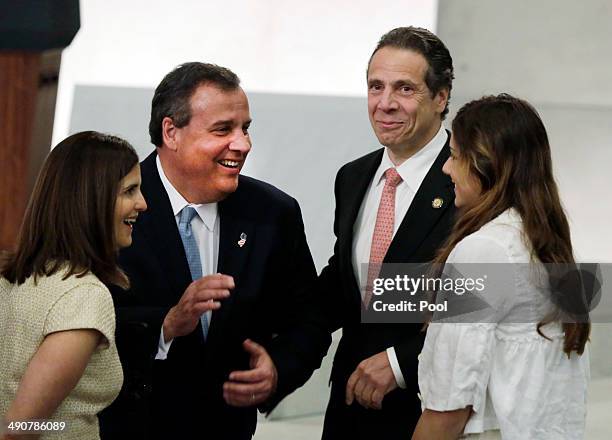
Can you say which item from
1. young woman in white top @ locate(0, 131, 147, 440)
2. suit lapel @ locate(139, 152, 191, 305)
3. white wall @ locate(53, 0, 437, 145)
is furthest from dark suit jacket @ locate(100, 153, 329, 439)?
white wall @ locate(53, 0, 437, 145)

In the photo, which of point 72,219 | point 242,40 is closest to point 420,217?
point 72,219

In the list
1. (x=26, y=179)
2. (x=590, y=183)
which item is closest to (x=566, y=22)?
(x=590, y=183)

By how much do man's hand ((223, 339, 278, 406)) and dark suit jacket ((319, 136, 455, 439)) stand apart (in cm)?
23

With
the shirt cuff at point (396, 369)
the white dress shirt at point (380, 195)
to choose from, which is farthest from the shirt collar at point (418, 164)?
the shirt cuff at point (396, 369)

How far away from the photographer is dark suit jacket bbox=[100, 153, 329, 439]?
2512 millimetres

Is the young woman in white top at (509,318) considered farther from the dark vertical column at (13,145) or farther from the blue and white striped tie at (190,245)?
the dark vertical column at (13,145)

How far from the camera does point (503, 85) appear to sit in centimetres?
399

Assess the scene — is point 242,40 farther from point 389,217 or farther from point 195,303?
point 195,303

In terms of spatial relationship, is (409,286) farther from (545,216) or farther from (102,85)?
(102,85)

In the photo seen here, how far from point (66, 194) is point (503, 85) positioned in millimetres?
2383

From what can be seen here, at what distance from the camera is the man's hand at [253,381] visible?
8.39ft

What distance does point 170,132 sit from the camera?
8.62 ft

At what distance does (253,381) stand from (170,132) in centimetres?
64

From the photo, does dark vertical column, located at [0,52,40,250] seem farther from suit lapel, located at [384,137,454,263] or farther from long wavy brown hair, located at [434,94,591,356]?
long wavy brown hair, located at [434,94,591,356]
